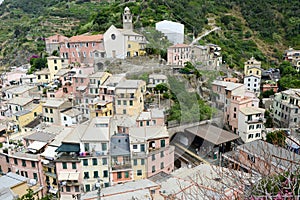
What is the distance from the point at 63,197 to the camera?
372 inches

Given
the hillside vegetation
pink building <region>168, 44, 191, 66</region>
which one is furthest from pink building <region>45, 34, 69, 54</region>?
pink building <region>168, 44, 191, 66</region>

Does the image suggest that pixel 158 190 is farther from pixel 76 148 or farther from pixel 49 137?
pixel 49 137

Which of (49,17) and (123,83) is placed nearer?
(123,83)

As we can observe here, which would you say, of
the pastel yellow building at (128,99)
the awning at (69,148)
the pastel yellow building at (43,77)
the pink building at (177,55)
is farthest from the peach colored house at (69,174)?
the pink building at (177,55)

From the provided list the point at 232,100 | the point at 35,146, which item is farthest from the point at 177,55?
the point at 35,146

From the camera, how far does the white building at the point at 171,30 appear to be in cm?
1966

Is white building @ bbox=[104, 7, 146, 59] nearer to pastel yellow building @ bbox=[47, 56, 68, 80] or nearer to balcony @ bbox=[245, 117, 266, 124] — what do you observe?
pastel yellow building @ bbox=[47, 56, 68, 80]

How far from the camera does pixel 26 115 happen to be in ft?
43.1

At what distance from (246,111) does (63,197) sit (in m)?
8.16

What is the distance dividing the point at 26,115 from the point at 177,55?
343 inches

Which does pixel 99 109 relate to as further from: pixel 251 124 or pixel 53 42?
pixel 53 42

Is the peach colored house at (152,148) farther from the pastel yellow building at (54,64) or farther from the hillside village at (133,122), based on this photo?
the pastel yellow building at (54,64)

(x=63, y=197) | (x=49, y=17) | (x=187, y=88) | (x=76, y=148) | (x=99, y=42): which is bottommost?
(x=63, y=197)

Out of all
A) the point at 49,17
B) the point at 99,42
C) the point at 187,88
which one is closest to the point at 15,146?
the point at 187,88
